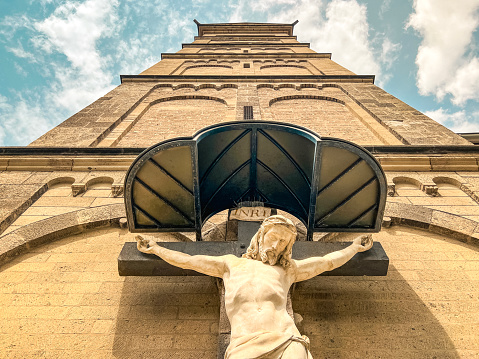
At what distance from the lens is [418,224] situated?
5621 mm

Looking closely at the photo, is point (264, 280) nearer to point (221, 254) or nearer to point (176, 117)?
point (221, 254)

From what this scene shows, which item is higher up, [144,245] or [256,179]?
[256,179]

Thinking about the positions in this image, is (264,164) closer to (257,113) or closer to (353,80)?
(257,113)

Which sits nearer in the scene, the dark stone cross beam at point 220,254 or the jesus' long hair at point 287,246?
the jesus' long hair at point 287,246

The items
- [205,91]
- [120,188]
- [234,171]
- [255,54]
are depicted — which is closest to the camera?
[234,171]

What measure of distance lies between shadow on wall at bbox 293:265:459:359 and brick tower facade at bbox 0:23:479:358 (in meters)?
0.01

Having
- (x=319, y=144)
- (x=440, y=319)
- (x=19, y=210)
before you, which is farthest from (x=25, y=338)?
(x=440, y=319)

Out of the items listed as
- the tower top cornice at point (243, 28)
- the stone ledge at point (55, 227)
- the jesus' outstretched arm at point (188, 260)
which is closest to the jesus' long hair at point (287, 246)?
the jesus' outstretched arm at point (188, 260)

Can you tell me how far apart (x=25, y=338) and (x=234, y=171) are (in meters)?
3.31

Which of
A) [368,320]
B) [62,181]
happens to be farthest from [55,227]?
[368,320]

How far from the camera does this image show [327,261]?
3480 millimetres

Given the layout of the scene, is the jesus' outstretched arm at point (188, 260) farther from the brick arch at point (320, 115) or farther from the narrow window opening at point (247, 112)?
the narrow window opening at point (247, 112)

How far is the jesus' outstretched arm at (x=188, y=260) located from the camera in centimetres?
331

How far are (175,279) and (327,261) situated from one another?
206 cm
